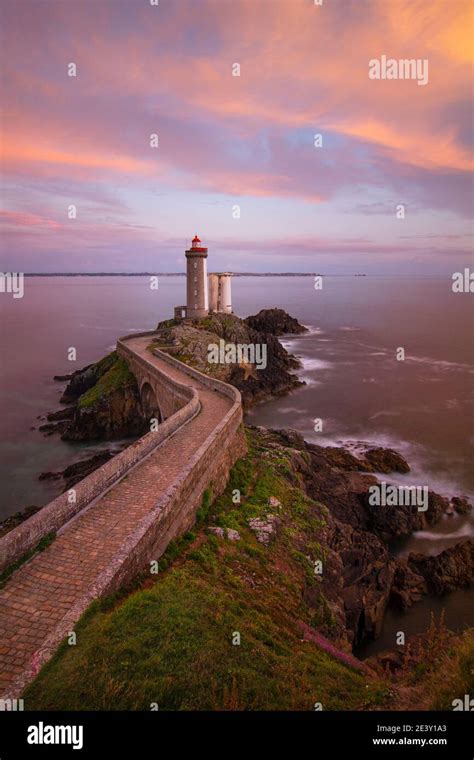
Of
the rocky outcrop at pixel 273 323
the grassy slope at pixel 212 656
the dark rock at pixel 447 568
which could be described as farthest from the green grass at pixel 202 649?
the rocky outcrop at pixel 273 323

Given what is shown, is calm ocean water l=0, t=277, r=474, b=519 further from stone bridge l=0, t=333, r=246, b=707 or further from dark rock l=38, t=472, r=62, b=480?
stone bridge l=0, t=333, r=246, b=707

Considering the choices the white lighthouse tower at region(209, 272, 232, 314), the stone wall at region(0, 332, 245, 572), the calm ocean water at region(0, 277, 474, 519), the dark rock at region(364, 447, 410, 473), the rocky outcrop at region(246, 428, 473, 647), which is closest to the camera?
the stone wall at region(0, 332, 245, 572)

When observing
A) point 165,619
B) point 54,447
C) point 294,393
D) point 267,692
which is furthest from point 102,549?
point 294,393

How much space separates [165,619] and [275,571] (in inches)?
197

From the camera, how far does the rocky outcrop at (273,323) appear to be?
7119 centimetres

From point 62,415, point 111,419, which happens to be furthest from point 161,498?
point 62,415

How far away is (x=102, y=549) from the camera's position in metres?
9.91

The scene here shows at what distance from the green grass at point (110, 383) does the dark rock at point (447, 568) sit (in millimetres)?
22602

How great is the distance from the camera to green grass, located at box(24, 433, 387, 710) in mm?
6273

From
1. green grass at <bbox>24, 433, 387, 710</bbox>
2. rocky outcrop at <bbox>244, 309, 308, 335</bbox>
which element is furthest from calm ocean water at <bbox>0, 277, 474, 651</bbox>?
green grass at <bbox>24, 433, 387, 710</bbox>

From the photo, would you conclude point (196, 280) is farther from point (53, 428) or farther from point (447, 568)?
point (447, 568)

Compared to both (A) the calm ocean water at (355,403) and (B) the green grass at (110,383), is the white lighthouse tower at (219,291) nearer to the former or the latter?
(A) the calm ocean water at (355,403)

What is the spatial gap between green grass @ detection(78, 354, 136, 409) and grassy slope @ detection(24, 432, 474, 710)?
22.3 metres

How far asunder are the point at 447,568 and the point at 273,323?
5963cm
